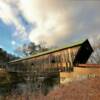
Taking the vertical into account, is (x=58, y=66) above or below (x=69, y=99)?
above

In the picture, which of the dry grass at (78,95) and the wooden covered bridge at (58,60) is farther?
the wooden covered bridge at (58,60)

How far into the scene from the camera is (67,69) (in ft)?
70.8


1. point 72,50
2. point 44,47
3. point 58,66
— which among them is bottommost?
point 58,66

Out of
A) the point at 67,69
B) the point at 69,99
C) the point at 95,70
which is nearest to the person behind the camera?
the point at 69,99

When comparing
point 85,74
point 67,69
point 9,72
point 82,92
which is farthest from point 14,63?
point 82,92

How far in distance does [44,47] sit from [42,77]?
1414 inches

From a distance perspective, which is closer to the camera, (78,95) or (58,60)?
(78,95)

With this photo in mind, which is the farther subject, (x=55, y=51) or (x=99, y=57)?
(x=99, y=57)

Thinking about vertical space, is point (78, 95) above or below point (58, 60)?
below

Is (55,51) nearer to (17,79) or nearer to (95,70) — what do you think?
(95,70)

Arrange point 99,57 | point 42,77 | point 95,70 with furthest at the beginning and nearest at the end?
point 99,57, point 42,77, point 95,70

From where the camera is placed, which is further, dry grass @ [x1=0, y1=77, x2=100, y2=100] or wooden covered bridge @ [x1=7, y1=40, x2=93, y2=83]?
wooden covered bridge @ [x1=7, y1=40, x2=93, y2=83]

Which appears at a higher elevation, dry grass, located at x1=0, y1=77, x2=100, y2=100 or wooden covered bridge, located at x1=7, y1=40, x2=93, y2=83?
wooden covered bridge, located at x1=7, y1=40, x2=93, y2=83

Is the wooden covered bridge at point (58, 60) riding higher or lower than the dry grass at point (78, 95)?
higher
